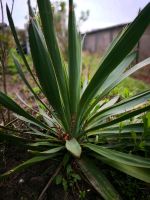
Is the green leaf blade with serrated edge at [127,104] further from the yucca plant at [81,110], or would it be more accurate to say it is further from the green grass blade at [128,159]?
the green grass blade at [128,159]

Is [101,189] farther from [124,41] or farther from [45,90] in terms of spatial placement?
[124,41]

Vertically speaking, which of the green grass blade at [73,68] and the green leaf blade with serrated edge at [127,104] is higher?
the green grass blade at [73,68]

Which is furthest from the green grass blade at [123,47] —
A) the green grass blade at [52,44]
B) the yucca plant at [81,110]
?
the green grass blade at [52,44]

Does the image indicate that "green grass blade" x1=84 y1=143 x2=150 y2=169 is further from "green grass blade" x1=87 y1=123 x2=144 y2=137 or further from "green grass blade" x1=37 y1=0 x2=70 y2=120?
"green grass blade" x1=37 y1=0 x2=70 y2=120

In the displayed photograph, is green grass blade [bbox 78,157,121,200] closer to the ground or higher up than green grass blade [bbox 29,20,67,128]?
closer to the ground

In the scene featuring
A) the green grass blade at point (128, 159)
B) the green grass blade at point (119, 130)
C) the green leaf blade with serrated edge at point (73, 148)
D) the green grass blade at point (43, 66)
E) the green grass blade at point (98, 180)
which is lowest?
the green grass blade at point (98, 180)

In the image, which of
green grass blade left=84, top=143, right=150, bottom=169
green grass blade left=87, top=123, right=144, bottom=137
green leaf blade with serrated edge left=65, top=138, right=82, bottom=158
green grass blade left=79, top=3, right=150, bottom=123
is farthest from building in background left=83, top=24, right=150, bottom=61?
green leaf blade with serrated edge left=65, top=138, right=82, bottom=158

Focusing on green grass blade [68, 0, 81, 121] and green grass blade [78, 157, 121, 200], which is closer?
green grass blade [78, 157, 121, 200]

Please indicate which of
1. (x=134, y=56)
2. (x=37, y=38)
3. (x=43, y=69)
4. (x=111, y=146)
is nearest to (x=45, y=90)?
(x=43, y=69)
